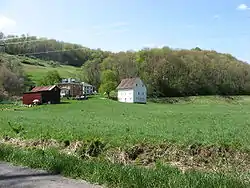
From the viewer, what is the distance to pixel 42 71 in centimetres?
14150

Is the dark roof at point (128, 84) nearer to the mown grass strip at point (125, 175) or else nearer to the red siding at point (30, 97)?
the red siding at point (30, 97)

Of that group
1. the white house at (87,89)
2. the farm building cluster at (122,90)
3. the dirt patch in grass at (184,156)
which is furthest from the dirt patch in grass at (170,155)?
the white house at (87,89)

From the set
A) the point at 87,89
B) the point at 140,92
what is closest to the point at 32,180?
the point at 140,92

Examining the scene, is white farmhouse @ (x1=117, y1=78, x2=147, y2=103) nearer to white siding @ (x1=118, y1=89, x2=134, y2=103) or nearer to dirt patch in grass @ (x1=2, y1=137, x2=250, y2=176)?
white siding @ (x1=118, y1=89, x2=134, y2=103)

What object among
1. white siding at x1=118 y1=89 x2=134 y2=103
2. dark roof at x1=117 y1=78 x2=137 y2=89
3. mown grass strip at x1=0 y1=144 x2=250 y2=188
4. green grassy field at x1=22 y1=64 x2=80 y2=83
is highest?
green grassy field at x1=22 y1=64 x2=80 y2=83

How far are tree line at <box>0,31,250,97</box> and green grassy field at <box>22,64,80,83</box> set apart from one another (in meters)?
11.3

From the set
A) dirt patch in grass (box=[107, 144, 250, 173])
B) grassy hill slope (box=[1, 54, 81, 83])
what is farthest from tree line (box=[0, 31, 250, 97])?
dirt patch in grass (box=[107, 144, 250, 173])

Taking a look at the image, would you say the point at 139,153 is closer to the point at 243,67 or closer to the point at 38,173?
the point at 38,173

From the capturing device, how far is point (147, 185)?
34.7 ft

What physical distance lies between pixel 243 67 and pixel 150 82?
38.1 metres

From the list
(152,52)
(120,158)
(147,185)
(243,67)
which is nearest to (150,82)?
(152,52)

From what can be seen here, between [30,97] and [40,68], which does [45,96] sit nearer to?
[30,97]

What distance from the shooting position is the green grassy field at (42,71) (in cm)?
13525

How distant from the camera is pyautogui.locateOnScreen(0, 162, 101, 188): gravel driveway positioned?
11.2 m
